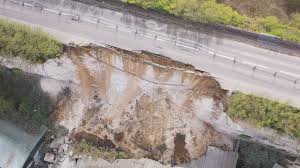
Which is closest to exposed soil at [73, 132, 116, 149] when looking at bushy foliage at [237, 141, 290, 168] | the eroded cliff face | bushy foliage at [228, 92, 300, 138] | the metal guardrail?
the eroded cliff face

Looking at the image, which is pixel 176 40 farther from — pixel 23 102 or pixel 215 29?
pixel 23 102

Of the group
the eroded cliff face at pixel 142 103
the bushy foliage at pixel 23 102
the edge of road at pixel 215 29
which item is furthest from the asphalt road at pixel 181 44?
the bushy foliage at pixel 23 102

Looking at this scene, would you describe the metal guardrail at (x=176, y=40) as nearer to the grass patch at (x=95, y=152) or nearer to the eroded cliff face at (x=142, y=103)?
the eroded cliff face at (x=142, y=103)

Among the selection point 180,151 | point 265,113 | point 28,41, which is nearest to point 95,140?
point 180,151

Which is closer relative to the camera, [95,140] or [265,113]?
[265,113]

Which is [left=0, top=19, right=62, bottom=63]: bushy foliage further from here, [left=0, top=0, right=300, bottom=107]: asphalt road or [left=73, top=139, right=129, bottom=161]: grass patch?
[left=73, top=139, right=129, bottom=161]: grass patch
